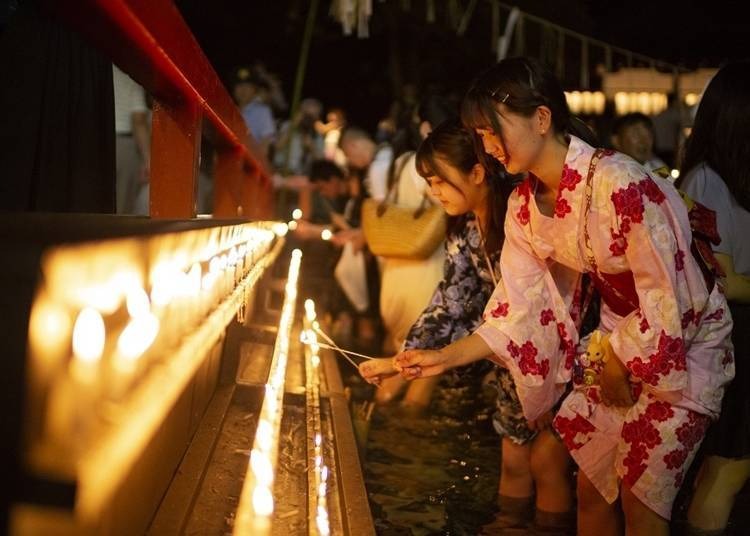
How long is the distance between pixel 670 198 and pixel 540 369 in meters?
1.00

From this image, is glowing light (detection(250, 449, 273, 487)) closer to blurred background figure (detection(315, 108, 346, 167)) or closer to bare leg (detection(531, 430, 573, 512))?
bare leg (detection(531, 430, 573, 512))

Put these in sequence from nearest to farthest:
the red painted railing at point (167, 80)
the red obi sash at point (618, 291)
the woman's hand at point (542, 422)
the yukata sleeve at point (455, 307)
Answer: the red painted railing at point (167, 80) → the red obi sash at point (618, 291) → the woman's hand at point (542, 422) → the yukata sleeve at point (455, 307)

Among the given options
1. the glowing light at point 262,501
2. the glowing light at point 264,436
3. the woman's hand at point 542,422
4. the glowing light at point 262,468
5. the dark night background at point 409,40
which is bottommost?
the woman's hand at point 542,422

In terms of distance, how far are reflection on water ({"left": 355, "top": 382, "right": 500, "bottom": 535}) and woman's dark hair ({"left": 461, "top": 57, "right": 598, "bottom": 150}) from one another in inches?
72.0

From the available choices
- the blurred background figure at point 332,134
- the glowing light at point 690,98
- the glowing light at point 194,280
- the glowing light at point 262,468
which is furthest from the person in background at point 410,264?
the glowing light at point 690,98

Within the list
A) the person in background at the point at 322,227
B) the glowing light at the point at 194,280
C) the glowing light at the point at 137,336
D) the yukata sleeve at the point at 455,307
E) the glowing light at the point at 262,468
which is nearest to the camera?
the glowing light at the point at 137,336

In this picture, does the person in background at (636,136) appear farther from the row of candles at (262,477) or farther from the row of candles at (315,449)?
the row of candles at (262,477)

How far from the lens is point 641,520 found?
359 centimetres

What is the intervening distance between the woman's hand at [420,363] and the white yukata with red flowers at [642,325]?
1.83 feet

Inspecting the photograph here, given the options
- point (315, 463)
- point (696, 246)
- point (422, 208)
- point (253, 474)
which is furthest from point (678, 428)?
point (422, 208)

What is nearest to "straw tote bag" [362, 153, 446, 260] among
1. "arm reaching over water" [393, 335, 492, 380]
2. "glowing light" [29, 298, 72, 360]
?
"arm reaching over water" [393, 335, 492, 380]

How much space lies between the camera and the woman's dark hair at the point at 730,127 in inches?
173

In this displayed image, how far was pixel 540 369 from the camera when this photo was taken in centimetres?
416

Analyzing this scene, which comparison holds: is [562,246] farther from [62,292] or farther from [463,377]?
[62,292]
